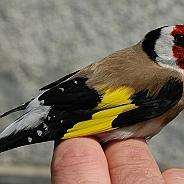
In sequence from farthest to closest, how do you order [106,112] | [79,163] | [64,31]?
[64,31]
[106,112]
[79,163]

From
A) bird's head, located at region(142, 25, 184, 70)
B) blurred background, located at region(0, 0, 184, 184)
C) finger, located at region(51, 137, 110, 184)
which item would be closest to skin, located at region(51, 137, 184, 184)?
finger, located at region(51, 137, 110, 184)

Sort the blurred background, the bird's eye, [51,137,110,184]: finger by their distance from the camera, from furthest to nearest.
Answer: the blurred background → the bird's eye → [51,137,110,184]: finger

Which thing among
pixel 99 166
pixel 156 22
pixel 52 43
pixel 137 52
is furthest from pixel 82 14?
pixel 99 166

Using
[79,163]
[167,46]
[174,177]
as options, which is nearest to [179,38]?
[167,46]

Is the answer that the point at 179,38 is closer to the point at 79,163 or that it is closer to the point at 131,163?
the point at 131,163

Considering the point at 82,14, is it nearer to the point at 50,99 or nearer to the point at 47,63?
the point at 47,63

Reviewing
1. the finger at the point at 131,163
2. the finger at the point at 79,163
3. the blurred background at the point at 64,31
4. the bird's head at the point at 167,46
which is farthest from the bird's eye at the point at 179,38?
the blurred background at the point at 64,31

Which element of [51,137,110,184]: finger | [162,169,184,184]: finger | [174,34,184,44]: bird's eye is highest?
[174,34,184,44]: bird's eye

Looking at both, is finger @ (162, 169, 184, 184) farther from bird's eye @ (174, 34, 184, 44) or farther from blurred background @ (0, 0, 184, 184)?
blurred background @ (0, 0, 184, 184)

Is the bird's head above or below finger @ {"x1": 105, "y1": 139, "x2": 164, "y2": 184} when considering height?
above
